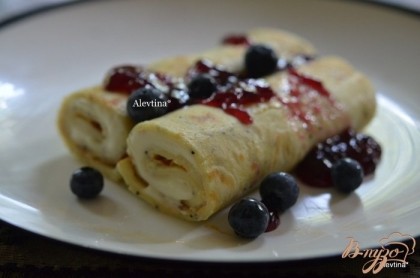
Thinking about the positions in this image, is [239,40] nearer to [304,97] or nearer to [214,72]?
[214,72]

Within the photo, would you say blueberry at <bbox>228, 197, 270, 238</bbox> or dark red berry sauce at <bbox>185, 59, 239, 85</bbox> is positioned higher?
dark red berry sauce at <bbox>185, 59, 239, 85</bbox>

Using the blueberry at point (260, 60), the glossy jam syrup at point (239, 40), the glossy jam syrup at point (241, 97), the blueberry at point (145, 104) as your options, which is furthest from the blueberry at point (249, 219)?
the glossy jam syrup at point (239, 40)

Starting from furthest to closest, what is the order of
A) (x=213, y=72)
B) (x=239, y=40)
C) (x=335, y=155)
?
1. (x=239, y=40)
2. (x=213, y=72)
3. (x=335, y=155)

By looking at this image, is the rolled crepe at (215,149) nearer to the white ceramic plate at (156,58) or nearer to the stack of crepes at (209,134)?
the stack of crepes at (209,134)

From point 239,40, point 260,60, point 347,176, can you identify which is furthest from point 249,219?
point 239,40

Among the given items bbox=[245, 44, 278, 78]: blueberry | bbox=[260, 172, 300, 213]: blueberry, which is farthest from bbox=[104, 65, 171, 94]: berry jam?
bbox=[260, 172, 300, 213]: blueberry

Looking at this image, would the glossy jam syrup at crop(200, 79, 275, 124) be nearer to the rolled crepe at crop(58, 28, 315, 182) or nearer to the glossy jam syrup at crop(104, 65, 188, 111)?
the glossy jam syrup at crop(104, 65, 188, 111)

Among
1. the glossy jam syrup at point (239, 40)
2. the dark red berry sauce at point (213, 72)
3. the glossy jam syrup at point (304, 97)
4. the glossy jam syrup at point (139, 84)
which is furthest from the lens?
the glossy jam syrup at point (239, 40)
